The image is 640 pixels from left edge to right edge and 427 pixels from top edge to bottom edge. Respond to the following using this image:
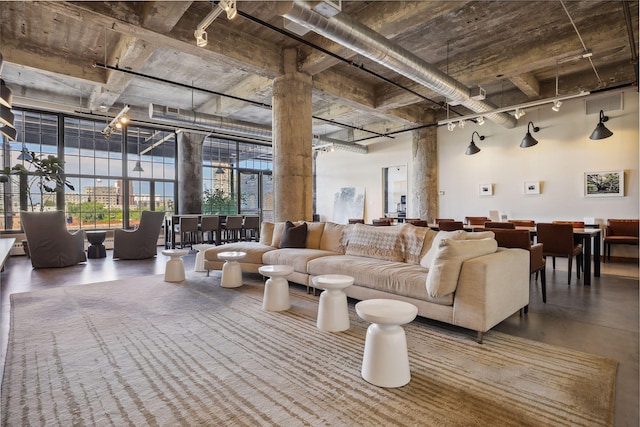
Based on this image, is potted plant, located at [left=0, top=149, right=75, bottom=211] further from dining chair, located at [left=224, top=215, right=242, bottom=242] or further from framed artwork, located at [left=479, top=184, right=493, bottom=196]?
framed artwork, located at [left=479, top=184, right=493, bottom=196]

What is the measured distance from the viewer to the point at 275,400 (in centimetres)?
190

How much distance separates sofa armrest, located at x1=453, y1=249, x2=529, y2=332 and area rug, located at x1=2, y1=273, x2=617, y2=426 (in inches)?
7.9

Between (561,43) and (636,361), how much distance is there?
17.2 ft

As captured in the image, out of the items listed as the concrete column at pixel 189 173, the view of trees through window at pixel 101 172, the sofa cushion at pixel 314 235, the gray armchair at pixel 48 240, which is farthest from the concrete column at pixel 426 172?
the gray armchair at pixel 48 240

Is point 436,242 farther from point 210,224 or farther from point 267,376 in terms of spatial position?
point 210,224

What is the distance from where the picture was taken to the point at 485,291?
104 inches

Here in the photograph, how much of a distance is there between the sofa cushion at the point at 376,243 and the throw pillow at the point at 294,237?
0.81 metres

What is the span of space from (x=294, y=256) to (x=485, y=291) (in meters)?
2.50

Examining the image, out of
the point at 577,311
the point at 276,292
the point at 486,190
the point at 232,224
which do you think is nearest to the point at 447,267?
the point at 276,292

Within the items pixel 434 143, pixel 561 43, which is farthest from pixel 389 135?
pixel 561 43

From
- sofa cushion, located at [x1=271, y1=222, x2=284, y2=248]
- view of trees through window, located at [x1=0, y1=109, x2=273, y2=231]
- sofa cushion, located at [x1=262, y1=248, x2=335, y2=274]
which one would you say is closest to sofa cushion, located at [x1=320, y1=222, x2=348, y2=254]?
sofa cushion, located at [x1=262, y1=248, x2=335, y2=274]

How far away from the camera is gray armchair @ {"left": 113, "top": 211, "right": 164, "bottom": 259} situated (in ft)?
23.1

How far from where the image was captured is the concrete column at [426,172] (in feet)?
31.8

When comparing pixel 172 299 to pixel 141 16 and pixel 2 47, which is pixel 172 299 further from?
pixel 2 47
